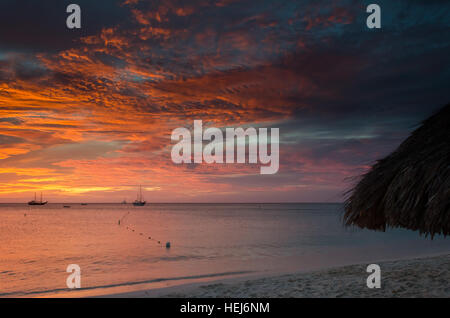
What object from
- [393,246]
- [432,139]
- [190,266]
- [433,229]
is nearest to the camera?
[433,229]

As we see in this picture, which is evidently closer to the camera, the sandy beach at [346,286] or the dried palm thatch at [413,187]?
the dried palm thatch at [413,187]

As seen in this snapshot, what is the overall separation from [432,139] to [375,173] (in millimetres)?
1190

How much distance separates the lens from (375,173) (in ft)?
23.0

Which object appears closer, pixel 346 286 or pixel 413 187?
pixel 413 187

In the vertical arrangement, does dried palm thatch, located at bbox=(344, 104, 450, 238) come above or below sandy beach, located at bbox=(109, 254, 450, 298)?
above

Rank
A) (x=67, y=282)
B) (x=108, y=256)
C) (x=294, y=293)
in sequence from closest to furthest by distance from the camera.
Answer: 1. (x=294, y=293)
2. (x=67, y=282)
3. (x=108, y=256)

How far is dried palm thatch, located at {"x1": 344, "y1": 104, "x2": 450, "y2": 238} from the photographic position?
18.3 feet

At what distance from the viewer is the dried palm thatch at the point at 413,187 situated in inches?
220

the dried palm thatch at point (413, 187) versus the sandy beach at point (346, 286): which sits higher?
the dried palm thatch at point (413, 187)

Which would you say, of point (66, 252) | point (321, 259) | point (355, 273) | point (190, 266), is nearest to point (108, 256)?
point (66, 252)

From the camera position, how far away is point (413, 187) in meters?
5.95
